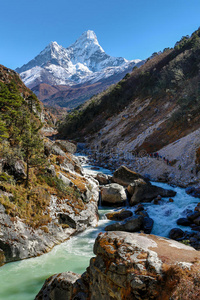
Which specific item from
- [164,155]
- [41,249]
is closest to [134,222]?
[41,249]

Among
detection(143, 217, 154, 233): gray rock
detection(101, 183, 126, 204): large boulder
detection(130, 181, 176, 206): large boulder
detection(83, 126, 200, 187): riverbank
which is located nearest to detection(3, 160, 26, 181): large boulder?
detection(101, 183, 126, 204): large boulder

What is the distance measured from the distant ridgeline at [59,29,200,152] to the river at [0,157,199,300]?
22.9 meters

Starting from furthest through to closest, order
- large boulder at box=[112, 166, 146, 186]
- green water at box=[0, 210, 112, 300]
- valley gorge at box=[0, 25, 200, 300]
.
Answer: large boulder at box=[112, 166, 146, 186] → green water at box=[0, 210, 112, 300] → valley gorge at box=[0, 25, 200, 300]

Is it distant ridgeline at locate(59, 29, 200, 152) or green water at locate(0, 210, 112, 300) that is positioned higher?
distant ridgeline at locate(59, 29, 200, 152)

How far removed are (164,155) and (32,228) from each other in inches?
1082

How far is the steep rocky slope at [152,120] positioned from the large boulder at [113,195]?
10126 millimetres

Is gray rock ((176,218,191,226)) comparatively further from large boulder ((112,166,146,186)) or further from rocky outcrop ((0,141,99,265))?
large boulder ((112,166,146,186))

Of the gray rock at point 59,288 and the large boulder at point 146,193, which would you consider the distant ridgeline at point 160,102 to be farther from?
the gray rock at point 59,288

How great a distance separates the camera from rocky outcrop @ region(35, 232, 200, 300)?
5.46m

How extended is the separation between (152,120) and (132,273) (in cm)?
4843

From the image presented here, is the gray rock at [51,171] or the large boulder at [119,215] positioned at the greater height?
the gray rock at [51,171]

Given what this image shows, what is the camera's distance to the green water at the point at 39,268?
10.4 meters

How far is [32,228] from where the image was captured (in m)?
14.4

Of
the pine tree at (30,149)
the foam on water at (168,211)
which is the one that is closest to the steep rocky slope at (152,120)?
the foam on water at (168,211)
